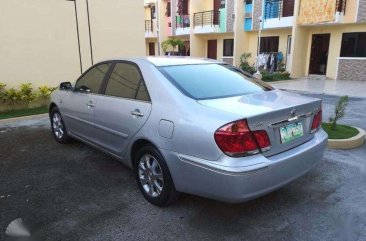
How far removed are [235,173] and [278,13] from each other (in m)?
17.8

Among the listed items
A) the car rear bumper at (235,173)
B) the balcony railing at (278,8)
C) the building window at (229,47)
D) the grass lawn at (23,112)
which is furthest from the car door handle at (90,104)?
the building window at (229,47)

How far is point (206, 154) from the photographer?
260 centimetres

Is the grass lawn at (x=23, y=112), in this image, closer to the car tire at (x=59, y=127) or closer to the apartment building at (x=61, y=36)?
the apartment building at (x=61, y=36)

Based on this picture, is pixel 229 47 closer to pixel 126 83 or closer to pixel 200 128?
pixel 126 83

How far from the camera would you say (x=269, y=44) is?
20344 millimetres

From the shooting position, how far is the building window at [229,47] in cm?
2297

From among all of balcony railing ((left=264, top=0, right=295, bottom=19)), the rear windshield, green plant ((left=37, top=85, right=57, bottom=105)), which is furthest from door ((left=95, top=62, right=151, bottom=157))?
balcony railing ((left=264, top=0, right=295, bottom=19))

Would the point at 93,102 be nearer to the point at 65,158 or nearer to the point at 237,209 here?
the point at 65,158

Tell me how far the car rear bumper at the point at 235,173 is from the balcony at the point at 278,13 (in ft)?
53.4

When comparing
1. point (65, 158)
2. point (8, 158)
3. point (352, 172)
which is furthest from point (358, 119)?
point (8, 158)

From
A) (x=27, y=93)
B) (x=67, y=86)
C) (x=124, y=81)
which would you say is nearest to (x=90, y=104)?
(x=124, y=81)

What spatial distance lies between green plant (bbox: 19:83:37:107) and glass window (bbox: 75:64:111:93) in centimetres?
445

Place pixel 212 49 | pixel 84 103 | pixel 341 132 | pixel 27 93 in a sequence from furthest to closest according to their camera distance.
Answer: pixel 212 49 < pixel 27 93 < pixel 341 132 < pixel 84 103

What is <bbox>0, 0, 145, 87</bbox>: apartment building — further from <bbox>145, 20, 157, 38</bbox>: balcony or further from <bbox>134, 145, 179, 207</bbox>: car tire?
<bbox>145, 20, 157, 38</bbox>: balcony
